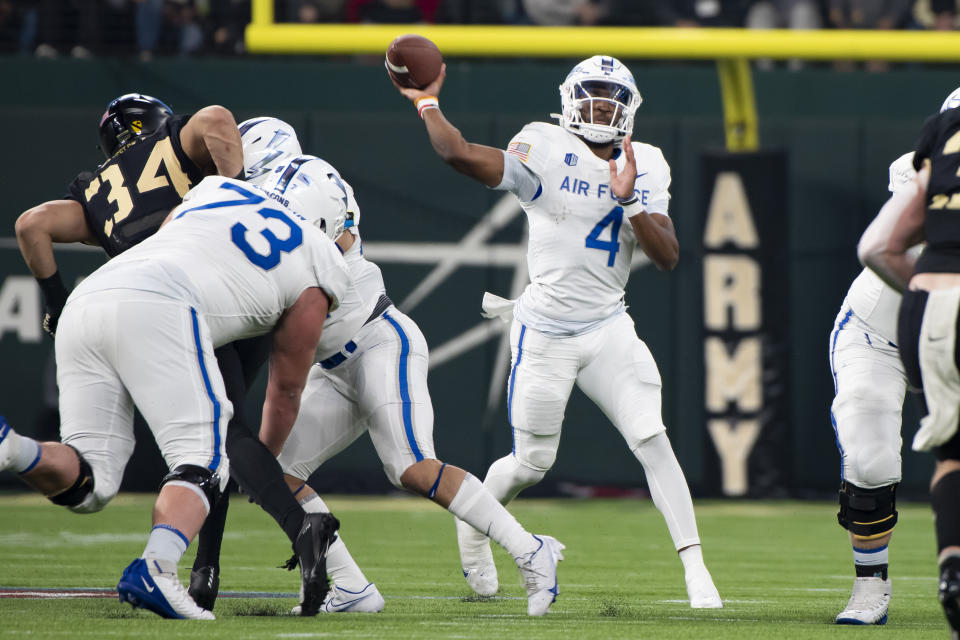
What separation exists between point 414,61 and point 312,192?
63cm

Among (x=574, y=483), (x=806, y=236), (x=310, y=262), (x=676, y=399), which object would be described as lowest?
(x=574, y=483)

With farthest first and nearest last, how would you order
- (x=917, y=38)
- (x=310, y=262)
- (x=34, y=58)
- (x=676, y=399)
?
1. (x=34, y=58)
2. (x=676, y=399)
3. (x=917, y=38)
4. (x=310, y=262)

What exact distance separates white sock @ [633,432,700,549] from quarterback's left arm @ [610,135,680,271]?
64 cm

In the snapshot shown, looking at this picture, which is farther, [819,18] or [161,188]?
[819,18]

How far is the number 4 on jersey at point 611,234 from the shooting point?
5.02 metres

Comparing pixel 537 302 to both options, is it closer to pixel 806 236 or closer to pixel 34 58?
pixel 806 236

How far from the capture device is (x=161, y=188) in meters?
4.79

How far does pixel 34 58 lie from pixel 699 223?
16.6 feet

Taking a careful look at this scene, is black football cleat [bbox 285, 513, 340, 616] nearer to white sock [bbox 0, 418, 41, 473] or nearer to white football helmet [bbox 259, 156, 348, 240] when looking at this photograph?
white sock [bbox 0, 418, 41, 473]

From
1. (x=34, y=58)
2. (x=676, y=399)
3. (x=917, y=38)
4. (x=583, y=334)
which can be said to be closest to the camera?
(x=583, y=334)

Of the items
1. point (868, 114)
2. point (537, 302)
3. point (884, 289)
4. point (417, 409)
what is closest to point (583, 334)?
point (537, 302)

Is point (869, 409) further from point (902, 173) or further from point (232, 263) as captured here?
point (232, 263)

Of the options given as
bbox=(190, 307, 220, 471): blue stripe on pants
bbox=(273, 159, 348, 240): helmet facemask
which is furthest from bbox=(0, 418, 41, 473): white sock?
bbox=(273, 159, 348, 240): helmet facemask

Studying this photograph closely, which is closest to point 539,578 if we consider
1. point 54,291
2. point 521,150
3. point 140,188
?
point 521,150
